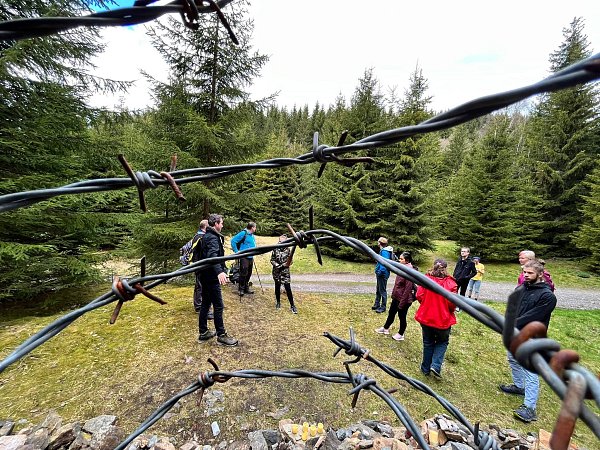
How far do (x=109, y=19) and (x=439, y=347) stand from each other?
6.00m

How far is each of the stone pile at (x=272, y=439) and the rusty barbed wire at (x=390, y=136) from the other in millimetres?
2183

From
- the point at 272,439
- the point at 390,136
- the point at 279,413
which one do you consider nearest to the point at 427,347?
the point at 279,413

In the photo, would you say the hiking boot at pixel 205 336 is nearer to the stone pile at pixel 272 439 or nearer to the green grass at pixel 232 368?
the green grass at pixel 232 368

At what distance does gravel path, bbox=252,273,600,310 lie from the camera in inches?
435

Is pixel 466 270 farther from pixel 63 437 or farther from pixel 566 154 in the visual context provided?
pixel 566 154

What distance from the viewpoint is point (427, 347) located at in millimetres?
5207

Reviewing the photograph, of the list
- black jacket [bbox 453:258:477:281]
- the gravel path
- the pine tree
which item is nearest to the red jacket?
black jacket [bbox 453:258:477:281]

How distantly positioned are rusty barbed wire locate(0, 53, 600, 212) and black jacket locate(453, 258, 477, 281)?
9000 millimetres

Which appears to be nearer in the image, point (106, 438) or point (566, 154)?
point (106, 438)

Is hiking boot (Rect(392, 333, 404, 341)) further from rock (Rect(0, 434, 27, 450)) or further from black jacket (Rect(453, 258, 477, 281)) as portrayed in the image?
rock (Rect(0, 434, 27, 450))

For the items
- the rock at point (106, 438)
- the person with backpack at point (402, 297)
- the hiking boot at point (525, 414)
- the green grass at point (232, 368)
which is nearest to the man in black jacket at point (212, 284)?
the green grass at point (232, 368)

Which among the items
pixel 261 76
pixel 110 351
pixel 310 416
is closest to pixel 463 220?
pixel 261 76

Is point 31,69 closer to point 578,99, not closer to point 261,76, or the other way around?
point 261,76

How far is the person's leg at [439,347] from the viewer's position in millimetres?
5039
